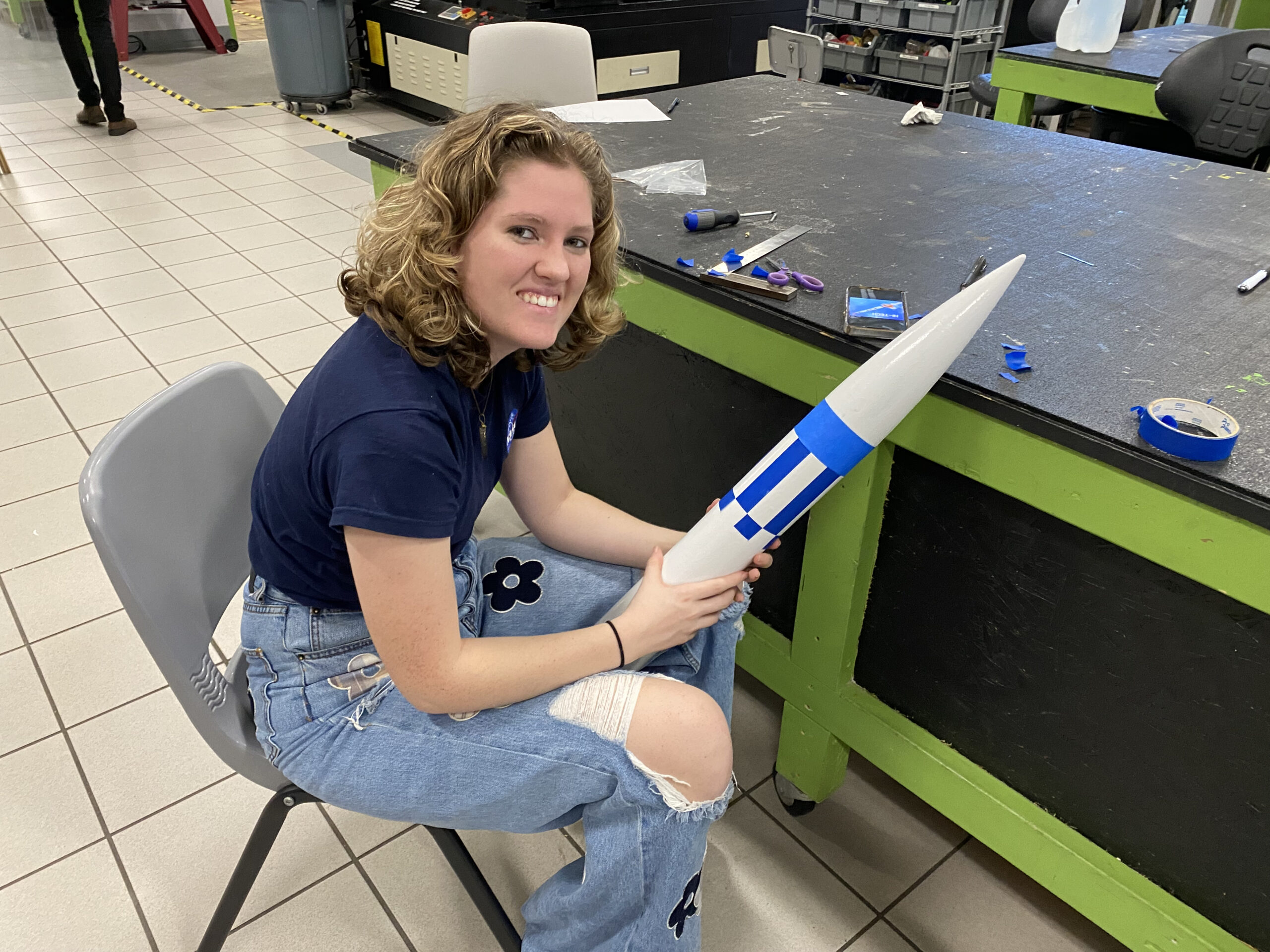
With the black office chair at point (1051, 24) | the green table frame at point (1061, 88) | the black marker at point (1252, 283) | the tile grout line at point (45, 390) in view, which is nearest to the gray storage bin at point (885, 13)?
the black office chair at point (1051, 24)

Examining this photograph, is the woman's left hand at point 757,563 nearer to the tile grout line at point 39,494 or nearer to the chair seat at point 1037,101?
the tile grout line at point 39,494

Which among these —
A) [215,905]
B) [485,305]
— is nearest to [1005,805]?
[485,305]

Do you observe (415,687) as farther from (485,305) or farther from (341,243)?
(341,243)

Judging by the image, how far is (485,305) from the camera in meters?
0.93

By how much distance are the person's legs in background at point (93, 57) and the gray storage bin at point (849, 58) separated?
3.81 metres

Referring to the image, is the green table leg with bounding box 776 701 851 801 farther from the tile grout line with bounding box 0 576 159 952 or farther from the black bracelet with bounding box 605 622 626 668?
the tile grout line with bounding box 0 576 159 952

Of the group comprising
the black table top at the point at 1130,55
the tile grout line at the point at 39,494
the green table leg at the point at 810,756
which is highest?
the black table top at the point at 1130,55

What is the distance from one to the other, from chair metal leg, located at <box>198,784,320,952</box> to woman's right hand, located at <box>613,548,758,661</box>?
1.17 feet

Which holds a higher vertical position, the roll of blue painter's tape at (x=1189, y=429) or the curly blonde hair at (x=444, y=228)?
the curly blonde hair at (x=444, y=228)

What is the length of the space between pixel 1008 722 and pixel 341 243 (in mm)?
3242

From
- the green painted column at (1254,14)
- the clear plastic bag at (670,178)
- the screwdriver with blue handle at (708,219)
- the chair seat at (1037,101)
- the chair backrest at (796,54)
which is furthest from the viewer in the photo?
the green painted column at (1254,14)

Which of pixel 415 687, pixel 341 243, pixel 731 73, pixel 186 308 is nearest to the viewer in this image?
pixel 415 687

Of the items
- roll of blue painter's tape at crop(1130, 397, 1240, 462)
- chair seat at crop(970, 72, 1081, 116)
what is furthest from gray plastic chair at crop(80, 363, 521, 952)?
chair seat at crop(970, 72, 1081, 116)

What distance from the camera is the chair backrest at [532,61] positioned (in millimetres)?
2488
